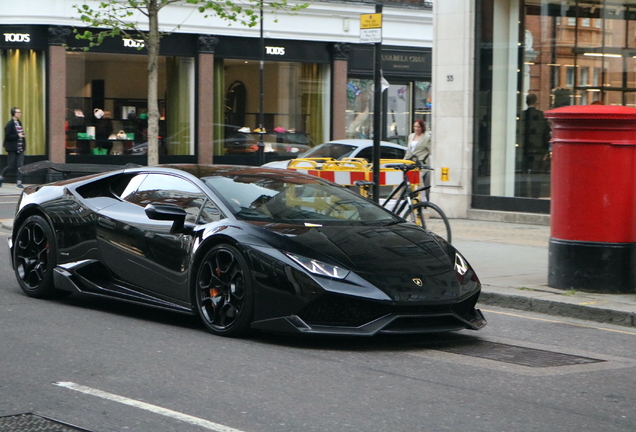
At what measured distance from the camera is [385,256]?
7.06 meters

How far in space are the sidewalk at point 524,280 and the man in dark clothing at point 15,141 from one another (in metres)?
13.5

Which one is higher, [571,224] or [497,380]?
[571,224]

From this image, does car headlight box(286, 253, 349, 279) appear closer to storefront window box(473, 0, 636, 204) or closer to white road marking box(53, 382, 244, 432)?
white road marking box(53, 382, 244, 432)

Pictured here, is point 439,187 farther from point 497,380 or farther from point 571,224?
point 497,380

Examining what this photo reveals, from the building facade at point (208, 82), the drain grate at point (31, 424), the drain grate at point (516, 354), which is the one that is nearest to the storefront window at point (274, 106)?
the building facade at point (208, 82)

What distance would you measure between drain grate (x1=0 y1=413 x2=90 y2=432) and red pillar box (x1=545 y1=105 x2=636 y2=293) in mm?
5617

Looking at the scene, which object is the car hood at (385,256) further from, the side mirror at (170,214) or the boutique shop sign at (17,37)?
the boutique shop sign at (17,37)

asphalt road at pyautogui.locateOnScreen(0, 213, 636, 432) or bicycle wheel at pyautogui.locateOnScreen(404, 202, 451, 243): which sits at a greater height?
bicycle wheel at pyautogui.locateOnScreen(404, 202, 451, 243)

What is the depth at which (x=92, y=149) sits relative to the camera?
27.8 m

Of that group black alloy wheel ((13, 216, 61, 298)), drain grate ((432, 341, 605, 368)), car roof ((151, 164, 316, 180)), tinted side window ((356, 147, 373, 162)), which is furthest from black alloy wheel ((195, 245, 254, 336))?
tinted side window ((356, 147, 373, 162))

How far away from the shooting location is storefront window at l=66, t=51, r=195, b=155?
2758 centimetres

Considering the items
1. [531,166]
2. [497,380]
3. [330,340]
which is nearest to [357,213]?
[330,340]

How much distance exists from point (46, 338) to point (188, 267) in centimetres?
113

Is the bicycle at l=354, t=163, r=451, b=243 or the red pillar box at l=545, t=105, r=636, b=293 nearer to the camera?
the red pillar box at l=545, t=105, r=636, b=293
